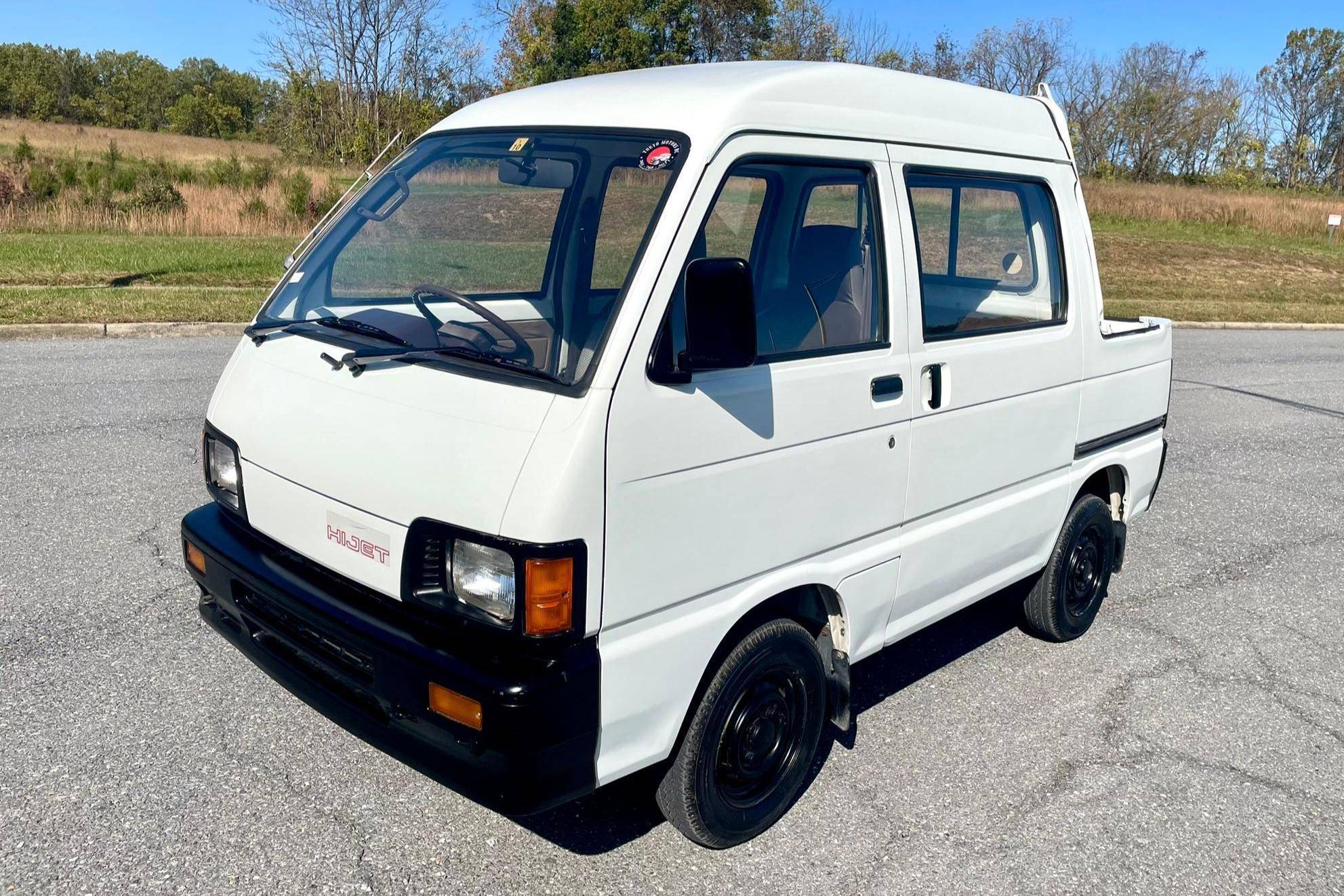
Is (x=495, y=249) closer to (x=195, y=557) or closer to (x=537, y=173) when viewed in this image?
(x=537, y=173)

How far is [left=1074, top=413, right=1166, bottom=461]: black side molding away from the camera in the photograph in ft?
14.8

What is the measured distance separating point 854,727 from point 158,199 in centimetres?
1973

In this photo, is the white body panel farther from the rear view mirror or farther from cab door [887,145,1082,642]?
the rear view mirror

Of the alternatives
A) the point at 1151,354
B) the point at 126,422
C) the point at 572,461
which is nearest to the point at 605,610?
the point at 572,461

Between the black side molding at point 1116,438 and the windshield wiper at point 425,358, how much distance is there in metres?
2.64

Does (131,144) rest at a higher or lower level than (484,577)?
higher

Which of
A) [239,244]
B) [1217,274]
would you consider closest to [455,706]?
[239,244]

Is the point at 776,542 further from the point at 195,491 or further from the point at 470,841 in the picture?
the point at 195,491

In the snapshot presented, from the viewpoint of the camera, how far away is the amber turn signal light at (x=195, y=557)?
338 centimetres

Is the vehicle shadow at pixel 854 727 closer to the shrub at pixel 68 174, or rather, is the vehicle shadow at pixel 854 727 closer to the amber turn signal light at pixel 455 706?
the amber turn signal light at pixel 455 706

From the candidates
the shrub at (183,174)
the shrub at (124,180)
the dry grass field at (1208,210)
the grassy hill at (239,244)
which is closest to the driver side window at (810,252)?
the grassy hill at (239,244)

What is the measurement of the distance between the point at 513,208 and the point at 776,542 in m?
1.38

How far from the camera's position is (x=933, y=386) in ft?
11.9

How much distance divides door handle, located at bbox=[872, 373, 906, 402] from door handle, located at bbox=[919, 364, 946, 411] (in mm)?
126
